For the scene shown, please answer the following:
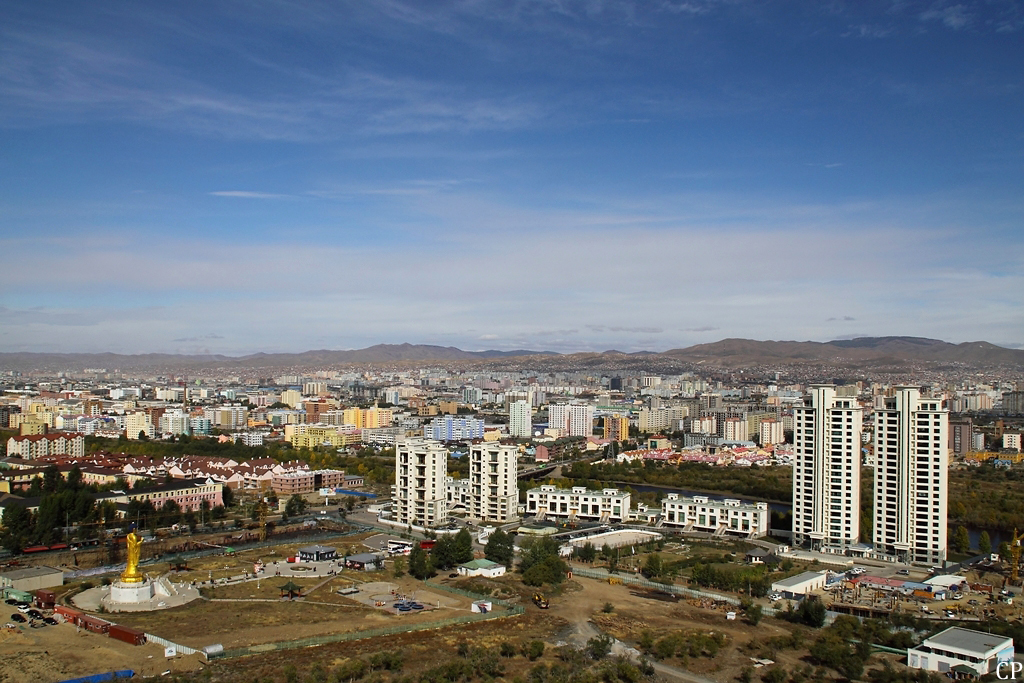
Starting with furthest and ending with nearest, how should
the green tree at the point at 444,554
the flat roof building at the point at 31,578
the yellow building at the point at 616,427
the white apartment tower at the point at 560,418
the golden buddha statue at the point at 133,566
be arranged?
the white apartment tower at the point at 560,418
the yellow building at the point at 616,427
the green tree at the point at 444,554
the flat roof building at the point at 31,578
the golden buddha statue at the point at 133,566

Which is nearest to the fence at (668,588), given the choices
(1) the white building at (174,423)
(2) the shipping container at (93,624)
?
(2) the shipping container at (93,624)

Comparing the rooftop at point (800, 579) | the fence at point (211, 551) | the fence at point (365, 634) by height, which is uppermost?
the rooftop at point (800, 579)

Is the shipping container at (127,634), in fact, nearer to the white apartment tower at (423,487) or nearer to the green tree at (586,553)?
the green tree at (586,553)

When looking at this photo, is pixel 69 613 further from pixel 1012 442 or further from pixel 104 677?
pixel 1012 442

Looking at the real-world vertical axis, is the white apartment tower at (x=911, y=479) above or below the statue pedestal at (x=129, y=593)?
above

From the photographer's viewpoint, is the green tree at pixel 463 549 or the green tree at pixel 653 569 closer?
the green tree at pixel 653 569

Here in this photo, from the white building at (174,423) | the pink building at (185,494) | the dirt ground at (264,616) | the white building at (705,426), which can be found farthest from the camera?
the white building at (705,426)

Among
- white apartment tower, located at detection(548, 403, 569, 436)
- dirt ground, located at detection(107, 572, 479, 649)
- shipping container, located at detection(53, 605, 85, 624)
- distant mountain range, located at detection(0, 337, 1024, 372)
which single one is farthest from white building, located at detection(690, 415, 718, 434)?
distant mountain range, located at detection(0, 337, 1024, 372)
